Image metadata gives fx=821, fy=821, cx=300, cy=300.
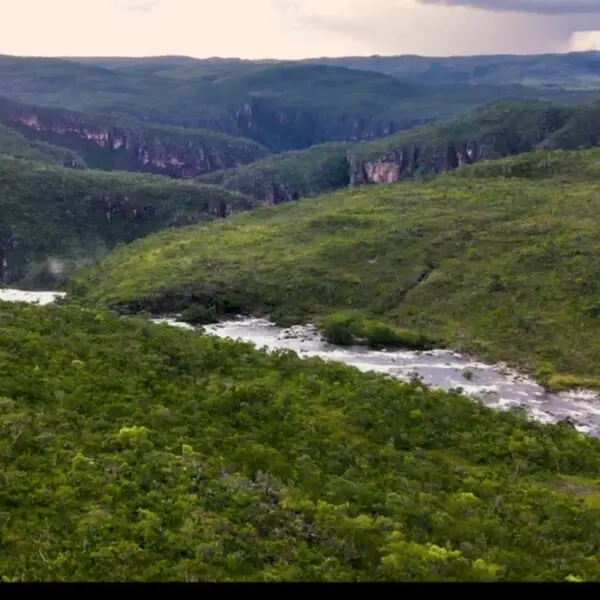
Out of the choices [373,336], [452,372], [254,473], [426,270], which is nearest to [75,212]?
[426,270]

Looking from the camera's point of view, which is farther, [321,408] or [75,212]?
[75,212]

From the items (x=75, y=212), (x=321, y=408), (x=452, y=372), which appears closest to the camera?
(x=321, y=408)

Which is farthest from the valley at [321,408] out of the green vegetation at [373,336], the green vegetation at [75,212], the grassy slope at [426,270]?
the green vegetation at [75,212]

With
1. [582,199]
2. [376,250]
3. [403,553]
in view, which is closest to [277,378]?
[403,553]

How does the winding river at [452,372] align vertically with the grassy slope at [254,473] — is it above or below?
below

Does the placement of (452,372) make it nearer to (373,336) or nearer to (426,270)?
(373,336)

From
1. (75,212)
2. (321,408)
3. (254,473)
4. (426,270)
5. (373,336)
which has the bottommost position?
(75,212)

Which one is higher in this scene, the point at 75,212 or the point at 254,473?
the point at 254,473

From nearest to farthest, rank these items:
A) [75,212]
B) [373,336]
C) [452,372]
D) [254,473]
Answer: [254,473] < [452,372] < [373,336] < [75,212]

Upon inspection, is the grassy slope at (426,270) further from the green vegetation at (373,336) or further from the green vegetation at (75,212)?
the green vegetation at (75,212)
